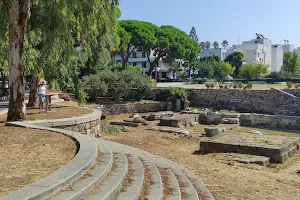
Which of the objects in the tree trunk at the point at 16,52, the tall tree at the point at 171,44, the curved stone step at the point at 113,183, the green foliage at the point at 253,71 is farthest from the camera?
the green foliage at the point at 253,71

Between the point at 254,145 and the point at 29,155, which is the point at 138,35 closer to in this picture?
the point at 254,145

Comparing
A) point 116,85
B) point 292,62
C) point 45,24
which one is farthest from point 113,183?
point 292,62

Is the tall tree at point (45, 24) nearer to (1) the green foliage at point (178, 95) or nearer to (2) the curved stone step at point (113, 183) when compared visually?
(2) the curved stone step at point (113, 183)

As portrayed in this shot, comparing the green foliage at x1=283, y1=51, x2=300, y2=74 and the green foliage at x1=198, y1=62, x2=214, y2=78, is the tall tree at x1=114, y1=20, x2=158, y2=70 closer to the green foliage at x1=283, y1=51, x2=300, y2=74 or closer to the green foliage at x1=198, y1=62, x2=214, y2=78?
the green foliage at x1=198, y1=62, x2=214, y2=78

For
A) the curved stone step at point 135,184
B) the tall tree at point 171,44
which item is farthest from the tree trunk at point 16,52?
the tall tree at point 171,44

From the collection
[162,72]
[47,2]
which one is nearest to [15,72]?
[47,2]

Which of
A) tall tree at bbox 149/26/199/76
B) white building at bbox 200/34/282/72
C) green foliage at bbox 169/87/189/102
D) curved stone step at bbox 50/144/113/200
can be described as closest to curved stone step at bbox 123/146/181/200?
curved stone step at bbox 50/144/113/200

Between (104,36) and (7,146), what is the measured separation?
1296 centimetres

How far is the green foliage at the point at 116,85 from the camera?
25.6 metres

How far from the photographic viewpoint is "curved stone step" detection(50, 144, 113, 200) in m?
4.41

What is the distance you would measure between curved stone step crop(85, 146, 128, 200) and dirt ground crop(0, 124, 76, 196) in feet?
2.65

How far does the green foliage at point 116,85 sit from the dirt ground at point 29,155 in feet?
52.4

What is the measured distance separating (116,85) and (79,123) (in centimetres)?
1496

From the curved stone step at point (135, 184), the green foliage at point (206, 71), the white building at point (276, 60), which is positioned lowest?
the curved stone step at point (135, 184)
